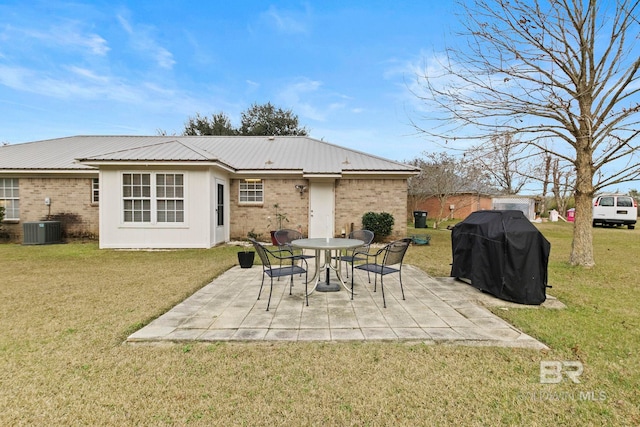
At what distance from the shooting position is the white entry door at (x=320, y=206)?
1237 cm

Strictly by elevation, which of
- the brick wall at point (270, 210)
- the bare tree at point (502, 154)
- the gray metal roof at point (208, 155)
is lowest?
the brick wall at point (270, 210)

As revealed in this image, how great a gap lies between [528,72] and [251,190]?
9.49 metres

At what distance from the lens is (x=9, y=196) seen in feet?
39.7

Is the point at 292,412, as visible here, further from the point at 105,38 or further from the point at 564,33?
the point at 105,38

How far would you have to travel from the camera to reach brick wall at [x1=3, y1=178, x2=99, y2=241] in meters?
12.0

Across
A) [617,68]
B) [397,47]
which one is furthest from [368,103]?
[617,68]

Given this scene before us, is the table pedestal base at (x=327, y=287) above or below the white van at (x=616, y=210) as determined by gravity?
below

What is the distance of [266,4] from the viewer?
10.8m

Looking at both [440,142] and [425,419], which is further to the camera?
[440,142]

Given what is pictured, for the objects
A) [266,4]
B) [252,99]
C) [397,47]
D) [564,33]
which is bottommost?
[564,33]

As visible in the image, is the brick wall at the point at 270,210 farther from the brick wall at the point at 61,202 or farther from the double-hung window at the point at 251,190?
the brick wall at the point at 61,202

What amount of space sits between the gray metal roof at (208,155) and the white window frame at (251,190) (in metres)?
0.57

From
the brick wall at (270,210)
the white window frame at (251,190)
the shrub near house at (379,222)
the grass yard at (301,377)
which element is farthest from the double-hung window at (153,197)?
the shrub near house at (379,222)

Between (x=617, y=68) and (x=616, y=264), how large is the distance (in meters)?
4.72
